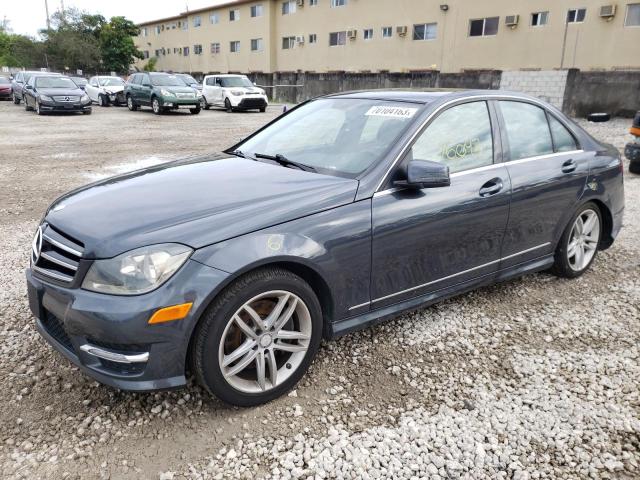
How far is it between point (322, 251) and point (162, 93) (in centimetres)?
1950

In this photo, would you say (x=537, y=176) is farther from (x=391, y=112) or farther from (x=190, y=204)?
(x=190, y=204)

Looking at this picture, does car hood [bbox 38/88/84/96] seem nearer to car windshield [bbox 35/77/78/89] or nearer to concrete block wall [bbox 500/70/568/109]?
car windshield [bbox 35/77/78/89]

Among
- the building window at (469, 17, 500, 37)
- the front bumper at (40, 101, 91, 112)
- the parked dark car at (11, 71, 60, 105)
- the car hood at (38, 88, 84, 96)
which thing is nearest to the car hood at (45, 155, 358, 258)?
the front bumper at (40, 101, 91, 112)

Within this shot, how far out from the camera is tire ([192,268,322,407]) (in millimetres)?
2406

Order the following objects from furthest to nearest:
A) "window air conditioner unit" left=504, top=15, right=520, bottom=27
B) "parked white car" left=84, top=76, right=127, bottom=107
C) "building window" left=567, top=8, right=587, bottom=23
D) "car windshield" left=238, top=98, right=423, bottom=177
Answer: "window air conditioner unit" left=504, top=15, right=520, bottom=27 → "parked white car" left=84, top=76, right=127, bottom=107 → "building window" left=567, top=8, right=587, bottom=23 → "car windshield" left=238, top=98, right=423, bottom=177

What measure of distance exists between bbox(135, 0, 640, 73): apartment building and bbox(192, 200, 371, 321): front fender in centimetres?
2454

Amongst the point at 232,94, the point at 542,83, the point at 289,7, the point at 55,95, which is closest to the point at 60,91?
the point at 55,95

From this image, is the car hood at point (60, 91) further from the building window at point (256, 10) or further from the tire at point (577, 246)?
the building window at point (256, 10)

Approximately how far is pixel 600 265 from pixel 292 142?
3169 mm

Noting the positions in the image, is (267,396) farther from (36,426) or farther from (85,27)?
(85,27)

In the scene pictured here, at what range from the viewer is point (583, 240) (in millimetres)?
4348

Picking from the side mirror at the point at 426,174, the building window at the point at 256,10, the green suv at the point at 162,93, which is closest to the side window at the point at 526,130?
the side mirror at the point at 426,174

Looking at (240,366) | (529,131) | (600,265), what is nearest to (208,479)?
(240,366)

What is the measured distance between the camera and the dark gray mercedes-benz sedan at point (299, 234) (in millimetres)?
2336
